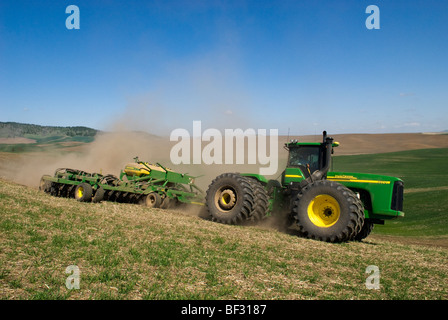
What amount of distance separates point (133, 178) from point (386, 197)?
9.89 m

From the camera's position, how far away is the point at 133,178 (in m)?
15.0

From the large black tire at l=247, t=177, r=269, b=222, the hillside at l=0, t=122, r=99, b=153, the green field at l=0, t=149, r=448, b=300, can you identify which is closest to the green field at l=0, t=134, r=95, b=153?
the hillside at l=0, t=122, r=99, b=153

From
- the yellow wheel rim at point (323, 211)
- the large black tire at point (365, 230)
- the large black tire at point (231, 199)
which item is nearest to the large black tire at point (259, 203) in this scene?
the large black tire at point (231, 199)

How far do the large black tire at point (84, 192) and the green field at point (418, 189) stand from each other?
1243 centimetres

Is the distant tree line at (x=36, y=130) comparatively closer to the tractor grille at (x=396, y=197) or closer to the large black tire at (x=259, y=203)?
the large black tire at (x=259, y=203)

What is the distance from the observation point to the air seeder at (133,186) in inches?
545

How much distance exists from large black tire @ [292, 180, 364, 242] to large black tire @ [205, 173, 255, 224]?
163cm

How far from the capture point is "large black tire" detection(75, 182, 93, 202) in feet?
44.4

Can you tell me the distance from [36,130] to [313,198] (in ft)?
222

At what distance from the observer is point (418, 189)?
26.2m

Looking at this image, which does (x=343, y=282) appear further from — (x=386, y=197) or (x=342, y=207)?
(x=386, y=197)

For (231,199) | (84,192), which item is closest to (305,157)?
(231,199)

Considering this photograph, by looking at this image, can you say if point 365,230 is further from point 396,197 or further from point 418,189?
point 418,189

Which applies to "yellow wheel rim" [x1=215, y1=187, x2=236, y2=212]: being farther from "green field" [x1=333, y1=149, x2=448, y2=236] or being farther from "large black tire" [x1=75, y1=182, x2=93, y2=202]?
"green field" [x1=333, y1=149, x2=448, y2=236]
